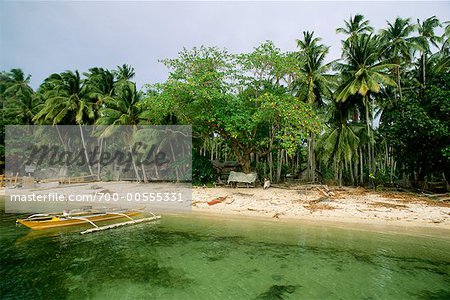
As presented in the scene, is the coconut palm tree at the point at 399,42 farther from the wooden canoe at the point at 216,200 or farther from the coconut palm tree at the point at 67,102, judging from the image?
the coconut palm tree at the point at 67,102

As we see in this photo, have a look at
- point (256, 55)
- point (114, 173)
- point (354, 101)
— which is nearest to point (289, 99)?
point (256, 55)

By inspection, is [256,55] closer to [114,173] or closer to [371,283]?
[371,283]

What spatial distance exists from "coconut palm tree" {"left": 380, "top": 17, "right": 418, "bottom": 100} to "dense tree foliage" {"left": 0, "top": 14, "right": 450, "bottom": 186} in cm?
8

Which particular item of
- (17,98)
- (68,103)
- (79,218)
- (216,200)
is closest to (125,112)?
(68,103)

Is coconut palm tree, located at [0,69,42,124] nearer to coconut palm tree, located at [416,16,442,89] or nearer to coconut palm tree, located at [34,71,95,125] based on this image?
coconut palm tree, located at [34,71,95,125]

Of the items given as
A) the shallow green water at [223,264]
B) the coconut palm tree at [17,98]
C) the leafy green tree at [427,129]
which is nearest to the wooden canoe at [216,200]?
the shallow green water at [223,264]

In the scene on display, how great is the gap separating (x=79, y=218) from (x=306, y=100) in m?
19.3

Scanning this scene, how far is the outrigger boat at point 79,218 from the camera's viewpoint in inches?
398

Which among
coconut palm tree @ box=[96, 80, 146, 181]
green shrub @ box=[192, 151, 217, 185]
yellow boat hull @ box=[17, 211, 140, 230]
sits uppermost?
coconut palm tree @ box=[96, 80, 146, 181]

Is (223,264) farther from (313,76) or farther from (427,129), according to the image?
(313,76)

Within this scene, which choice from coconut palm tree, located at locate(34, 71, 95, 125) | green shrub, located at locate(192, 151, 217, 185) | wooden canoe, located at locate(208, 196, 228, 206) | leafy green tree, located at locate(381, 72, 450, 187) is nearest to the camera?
wooden canoe, located at locate(208, 196, 228, 206)

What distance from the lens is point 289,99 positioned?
17.2 m

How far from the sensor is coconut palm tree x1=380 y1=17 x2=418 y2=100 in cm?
2116

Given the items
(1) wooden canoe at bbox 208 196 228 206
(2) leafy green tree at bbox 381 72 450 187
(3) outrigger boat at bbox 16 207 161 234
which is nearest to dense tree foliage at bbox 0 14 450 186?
(2) leafy green tree at bbox 381 72 450 187
